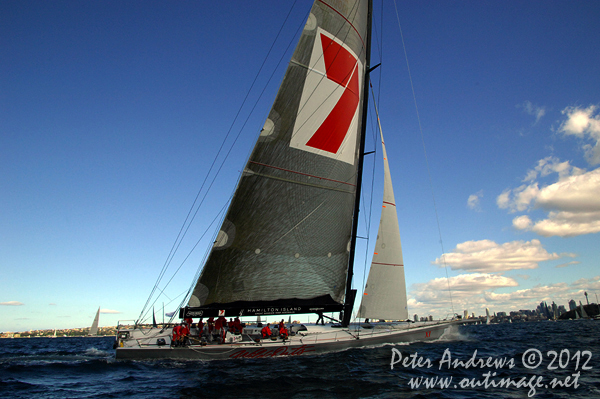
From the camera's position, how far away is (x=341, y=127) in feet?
51.0

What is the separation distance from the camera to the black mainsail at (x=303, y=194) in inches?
500

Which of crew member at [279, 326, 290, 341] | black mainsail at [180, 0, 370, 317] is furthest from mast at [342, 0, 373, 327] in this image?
crew member at [279, 326, 290, 341]

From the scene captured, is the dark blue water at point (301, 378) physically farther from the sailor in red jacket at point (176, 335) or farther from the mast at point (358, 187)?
the mast at point (358, 187)

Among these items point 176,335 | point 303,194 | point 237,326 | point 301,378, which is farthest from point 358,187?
point 176,335

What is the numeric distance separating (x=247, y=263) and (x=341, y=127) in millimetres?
7401

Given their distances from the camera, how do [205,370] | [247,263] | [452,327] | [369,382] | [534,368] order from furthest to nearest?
1. [452,327]
2. [247,263]
3. [534,368]
4. [205,370]
5. [369,382]

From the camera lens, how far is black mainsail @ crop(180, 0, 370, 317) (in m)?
12.7

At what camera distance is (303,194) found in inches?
554

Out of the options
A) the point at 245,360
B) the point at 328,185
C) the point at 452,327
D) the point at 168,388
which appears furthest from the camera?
the point at 452,327

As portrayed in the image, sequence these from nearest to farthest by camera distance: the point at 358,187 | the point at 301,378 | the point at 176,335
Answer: the point at 301,378 → the point at 176,335 → the point at 358,187

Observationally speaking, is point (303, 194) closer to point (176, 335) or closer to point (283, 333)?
point (283, 333)

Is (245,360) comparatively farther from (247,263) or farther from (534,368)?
(534,368)

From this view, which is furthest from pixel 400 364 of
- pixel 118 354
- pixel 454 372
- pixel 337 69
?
pixel 337 69

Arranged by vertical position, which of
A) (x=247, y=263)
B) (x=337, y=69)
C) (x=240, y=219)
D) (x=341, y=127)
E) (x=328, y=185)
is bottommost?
(x=247, y=263)
